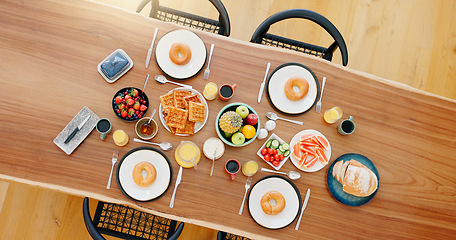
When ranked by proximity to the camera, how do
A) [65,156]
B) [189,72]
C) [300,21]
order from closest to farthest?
[65,156], [189,72], [300,21]

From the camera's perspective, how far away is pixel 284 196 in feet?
5.08

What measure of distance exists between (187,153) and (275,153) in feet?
1.53

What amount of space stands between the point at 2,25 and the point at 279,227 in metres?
1.84

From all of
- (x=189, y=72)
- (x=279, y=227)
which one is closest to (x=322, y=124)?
(x=279, y=227)

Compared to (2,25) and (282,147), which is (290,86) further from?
(2,25)

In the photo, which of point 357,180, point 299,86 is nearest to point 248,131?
point 299,86

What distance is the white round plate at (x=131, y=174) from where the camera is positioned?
1.48 m

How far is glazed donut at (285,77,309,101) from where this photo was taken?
63.1 inches

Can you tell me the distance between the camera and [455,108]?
1.75 m

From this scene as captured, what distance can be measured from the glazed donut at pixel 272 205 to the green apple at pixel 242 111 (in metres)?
0.43

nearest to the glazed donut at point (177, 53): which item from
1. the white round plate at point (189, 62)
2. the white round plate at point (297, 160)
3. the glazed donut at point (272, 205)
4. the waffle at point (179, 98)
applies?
the white round plate at point (189, 62)

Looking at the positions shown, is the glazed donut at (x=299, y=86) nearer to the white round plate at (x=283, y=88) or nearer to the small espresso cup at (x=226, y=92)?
the white round plate at (x=283, y=88)

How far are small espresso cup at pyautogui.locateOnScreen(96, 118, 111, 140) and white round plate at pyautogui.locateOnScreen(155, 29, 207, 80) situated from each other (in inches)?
15.8

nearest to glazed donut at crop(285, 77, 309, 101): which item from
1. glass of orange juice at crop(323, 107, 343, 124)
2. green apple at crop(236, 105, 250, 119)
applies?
glass of orange juice at crop(323, 107, 343, 124)
